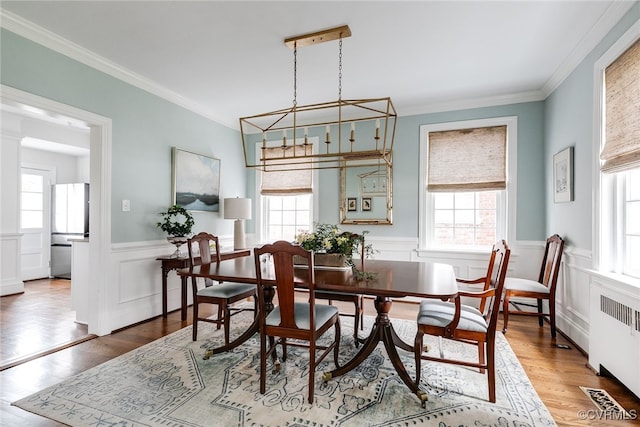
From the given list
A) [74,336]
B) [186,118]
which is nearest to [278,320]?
[74,336]

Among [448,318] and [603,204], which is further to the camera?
[603,204]

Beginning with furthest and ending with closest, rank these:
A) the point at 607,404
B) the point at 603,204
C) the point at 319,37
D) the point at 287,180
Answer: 1. the point at 287,180
2. the point at 319,37
3. the point at 603,204
4. the point at 607,404

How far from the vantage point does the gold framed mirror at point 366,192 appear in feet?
14.9

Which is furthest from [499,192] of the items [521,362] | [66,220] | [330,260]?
[66,220]

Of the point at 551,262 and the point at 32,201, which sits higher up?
the point at 32,201

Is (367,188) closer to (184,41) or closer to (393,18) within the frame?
(393,18)

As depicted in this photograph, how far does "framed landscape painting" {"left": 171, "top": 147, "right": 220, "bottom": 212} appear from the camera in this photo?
402cm

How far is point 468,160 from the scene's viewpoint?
13.7 feet

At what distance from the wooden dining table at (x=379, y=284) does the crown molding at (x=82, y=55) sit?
7.38 ft

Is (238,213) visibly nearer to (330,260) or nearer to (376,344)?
Answer: (330,260)

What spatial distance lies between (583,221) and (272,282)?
9.26 ft

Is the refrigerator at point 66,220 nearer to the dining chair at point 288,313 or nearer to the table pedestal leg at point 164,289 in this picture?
the table pedestal leg at point 164,289

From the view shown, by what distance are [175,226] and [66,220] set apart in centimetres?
383

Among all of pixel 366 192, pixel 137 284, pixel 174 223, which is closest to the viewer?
pixel 137 284
